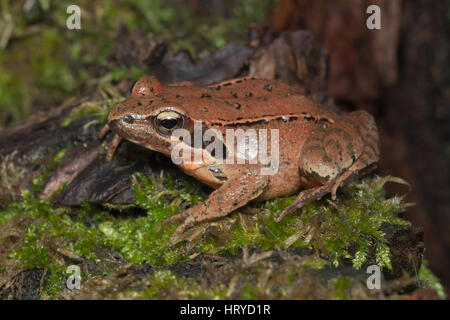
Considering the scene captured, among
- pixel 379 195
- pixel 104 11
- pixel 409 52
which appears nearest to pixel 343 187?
pixel 379 195

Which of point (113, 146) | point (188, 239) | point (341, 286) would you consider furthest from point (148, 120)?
point (341, 286)

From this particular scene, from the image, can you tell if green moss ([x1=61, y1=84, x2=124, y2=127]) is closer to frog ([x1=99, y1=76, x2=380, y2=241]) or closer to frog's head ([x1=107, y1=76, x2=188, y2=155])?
frog ([x1=99, y1=76, x2=380, y2=241])

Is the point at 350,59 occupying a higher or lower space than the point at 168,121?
higher

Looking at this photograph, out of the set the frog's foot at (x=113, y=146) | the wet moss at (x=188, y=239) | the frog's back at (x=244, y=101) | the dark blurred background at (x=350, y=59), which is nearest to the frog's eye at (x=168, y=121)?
the frog's back at (x=244, y=101)

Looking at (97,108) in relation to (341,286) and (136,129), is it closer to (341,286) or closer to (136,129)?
(136,129)

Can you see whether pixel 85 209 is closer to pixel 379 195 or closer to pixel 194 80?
pixel 194 80

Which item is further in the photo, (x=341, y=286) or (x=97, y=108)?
(x=97, y=108)
